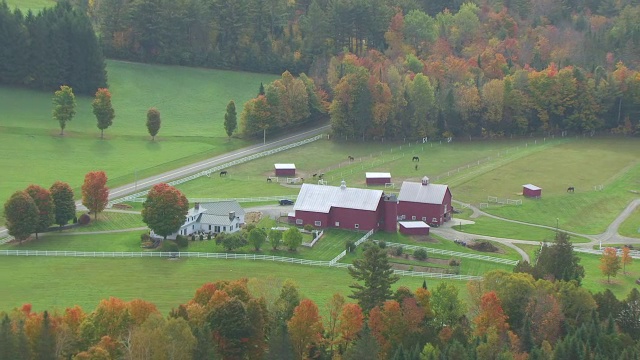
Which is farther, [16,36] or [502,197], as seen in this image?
[16,36]

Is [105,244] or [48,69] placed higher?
[48,69]

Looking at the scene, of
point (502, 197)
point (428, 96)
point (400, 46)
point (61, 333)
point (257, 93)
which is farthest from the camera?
point (400, 46)

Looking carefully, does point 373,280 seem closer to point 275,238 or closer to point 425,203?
point 275,238

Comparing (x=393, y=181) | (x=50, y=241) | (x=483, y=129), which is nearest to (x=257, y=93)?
(x=483, y=129)

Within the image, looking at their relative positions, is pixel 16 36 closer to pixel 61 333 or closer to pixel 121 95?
pixel 121 95

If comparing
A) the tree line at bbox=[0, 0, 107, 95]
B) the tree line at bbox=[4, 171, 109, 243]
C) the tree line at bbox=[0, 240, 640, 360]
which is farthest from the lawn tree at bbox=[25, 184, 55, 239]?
the tree line at bbox=[0, 0, 107, 95]

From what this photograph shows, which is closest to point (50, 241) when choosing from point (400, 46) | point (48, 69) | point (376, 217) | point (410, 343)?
point (376, 217)

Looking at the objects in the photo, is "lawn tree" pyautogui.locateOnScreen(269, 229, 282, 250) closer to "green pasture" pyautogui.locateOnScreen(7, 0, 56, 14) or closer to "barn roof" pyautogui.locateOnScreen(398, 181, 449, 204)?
"barn roof" pyautogui.locateOnScreen(398, 181, 449, 204)

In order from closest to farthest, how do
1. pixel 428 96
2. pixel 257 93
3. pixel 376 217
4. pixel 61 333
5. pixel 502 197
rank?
pixel 61 333
pixel 376 217
pixel 502 197
pixel 428 96
pixel 257 93
